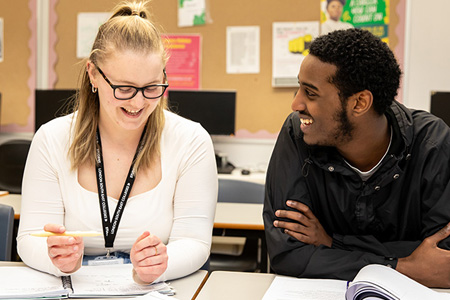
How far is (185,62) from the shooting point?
4.25 m

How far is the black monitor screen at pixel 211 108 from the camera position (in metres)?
4.04

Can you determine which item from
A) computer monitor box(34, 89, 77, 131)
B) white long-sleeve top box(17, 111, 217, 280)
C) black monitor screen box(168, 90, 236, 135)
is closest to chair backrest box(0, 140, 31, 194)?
computer monitor box(34, 89, 77, 131)

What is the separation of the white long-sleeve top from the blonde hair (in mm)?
48

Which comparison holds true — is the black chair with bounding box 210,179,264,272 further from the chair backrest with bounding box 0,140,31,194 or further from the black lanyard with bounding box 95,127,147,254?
the chair backrest with bounding box 0,140,31,194

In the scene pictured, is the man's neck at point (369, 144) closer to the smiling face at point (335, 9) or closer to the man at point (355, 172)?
the man at point (355, 172)

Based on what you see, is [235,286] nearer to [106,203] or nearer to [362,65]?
[106,203]

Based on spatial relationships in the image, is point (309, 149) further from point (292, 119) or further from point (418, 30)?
point (418, 30)

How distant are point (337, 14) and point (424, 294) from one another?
3200mm

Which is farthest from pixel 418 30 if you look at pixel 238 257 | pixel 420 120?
pixel 420 120

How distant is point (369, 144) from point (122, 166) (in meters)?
0.78

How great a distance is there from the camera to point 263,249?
2.45m

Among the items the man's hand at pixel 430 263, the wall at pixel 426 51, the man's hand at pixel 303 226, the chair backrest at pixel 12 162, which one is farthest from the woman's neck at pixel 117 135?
the wall at pixel 426 51

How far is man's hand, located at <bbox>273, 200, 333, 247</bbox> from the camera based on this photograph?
1.53 metres

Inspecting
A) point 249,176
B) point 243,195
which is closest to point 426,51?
point 249,176
